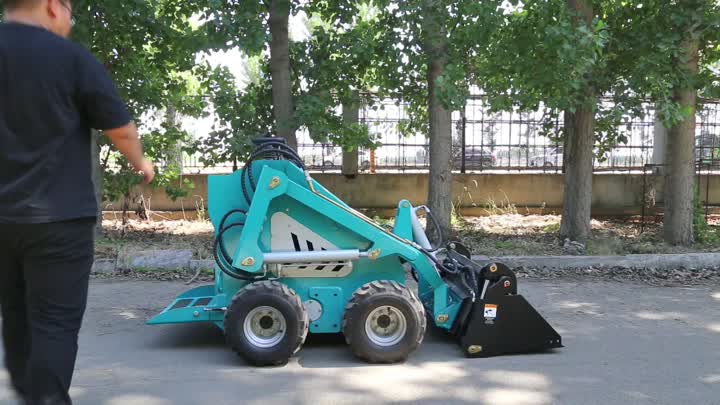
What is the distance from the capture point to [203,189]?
12016mm

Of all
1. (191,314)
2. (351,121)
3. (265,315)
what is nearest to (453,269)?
(265,315)

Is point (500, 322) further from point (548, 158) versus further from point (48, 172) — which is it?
point (548, 158)

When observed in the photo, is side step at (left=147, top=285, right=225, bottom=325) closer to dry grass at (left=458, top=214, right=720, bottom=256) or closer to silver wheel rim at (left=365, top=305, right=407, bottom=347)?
silver wheel rim at (left=365, top=305, right=407, bottom=347)

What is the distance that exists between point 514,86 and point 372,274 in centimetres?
472

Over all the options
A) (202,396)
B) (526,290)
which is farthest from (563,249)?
(202,396)

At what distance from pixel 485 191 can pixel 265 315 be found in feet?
28.0

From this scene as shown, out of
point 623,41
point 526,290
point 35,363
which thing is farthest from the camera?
point 623,41

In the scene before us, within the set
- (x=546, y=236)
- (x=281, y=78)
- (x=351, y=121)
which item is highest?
(x=281, y=78)

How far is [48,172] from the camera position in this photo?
2.46 metres

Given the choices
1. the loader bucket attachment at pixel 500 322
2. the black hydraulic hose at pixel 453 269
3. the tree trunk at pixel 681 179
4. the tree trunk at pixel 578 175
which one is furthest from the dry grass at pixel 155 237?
the tree trunk at pixel 681 179

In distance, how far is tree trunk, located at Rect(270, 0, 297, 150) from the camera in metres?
8.94

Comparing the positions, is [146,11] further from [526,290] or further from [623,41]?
[623,41]

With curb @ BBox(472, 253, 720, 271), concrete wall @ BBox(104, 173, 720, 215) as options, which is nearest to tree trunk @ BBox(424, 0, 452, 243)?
curb @ BBox(472, 253, 720, 271)

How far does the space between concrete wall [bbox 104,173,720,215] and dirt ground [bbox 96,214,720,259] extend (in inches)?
14.3
